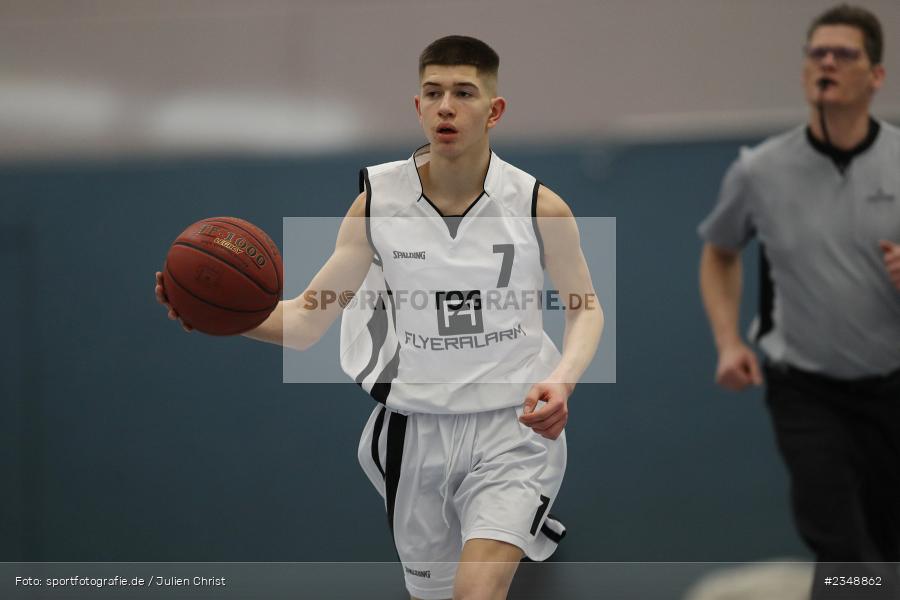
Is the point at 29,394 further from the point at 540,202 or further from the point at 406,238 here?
the point at 540,202

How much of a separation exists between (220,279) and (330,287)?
1.21 ft

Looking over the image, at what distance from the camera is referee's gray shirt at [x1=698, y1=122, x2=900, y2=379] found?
2.99 meters

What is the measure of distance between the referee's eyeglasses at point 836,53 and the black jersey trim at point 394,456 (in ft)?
5.77

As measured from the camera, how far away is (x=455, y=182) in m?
2.85

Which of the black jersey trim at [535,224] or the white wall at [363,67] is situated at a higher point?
the white wall at [363,67]

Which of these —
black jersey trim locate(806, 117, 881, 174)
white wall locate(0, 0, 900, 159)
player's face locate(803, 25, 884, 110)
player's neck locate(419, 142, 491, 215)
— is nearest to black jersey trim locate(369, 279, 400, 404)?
player's neck locate(419, 142, 491, 215)

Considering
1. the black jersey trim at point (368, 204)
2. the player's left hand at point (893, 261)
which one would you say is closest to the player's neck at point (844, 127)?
the player's left hand at point (893, 261)

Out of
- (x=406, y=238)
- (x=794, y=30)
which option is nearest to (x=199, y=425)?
(x=406, y=238)

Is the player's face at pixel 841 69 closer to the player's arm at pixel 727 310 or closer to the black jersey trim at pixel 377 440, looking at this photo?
the player's arm at pixel 727 310

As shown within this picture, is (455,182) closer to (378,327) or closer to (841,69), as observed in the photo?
(378,327)

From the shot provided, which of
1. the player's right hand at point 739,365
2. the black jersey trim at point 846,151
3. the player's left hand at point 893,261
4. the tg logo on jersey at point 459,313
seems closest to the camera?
the tg logo on jersey at point 459,313

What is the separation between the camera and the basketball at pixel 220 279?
2.58m

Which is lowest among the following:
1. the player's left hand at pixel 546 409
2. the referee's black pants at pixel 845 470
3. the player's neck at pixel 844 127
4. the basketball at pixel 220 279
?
the referee's black pants at pixel 845 470

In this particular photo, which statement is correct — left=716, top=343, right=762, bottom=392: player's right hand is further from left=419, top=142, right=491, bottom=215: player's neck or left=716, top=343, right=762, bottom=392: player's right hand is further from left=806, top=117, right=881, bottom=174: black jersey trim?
left=419, top=142, right=491, bottom=215: player's neck
